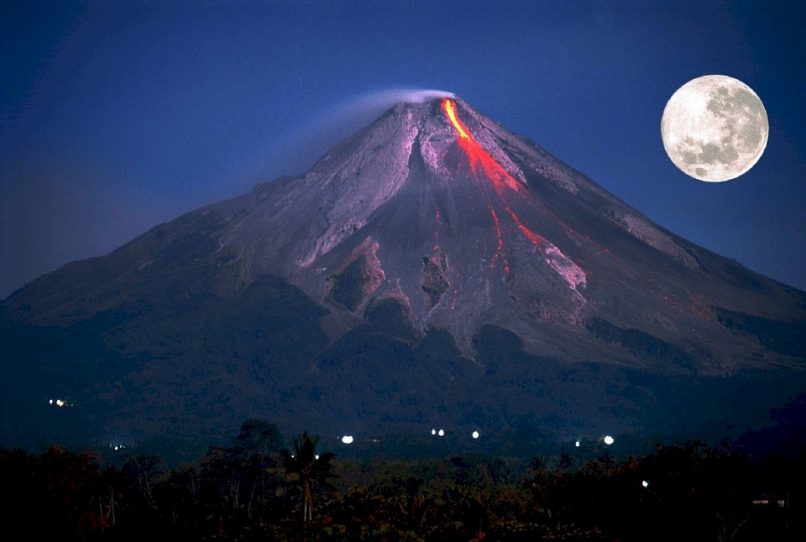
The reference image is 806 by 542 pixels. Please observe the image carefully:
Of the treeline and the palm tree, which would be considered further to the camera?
the palm tree

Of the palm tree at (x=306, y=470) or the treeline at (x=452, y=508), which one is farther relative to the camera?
the palm tree at (x=306, y=470)

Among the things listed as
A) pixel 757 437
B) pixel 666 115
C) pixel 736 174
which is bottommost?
pixel 757 437

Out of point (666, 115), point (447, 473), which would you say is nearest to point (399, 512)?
point (666, 115)

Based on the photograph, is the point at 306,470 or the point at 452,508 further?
the point at 452,508

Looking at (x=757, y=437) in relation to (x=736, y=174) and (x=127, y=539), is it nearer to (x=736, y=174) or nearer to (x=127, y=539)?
(x=736, y=174)

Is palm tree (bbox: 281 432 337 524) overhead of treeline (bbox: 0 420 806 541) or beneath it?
overhead

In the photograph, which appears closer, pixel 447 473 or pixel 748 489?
pixel 748 489

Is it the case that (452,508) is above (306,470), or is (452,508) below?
below

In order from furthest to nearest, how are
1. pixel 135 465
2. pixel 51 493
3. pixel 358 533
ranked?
pixel 135 465, pixel 358 533, pixel 51 493
